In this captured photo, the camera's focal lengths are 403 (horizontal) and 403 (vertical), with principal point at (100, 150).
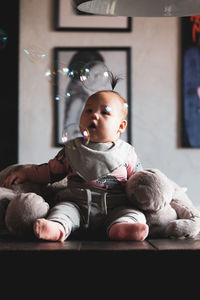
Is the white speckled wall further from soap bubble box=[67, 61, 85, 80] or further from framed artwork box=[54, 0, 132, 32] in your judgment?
soap bubble box=[67, 61, 85, 80]

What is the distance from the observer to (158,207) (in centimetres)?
111

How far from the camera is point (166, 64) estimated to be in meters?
2.60

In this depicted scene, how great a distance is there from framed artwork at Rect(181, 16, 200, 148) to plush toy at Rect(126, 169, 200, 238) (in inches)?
58.3

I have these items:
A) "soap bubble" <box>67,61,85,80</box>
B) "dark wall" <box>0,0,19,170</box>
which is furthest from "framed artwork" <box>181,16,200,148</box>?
"soap bubble" <box>67,61,85,80</box>

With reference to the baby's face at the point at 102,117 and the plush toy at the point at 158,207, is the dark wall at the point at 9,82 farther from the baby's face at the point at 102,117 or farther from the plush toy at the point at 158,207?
the plush toy at the point at 158,207

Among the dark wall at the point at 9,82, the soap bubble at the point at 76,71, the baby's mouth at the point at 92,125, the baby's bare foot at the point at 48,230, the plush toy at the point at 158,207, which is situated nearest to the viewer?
the baby's bare foot at the point at 48,230

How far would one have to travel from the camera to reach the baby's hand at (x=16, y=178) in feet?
4.21

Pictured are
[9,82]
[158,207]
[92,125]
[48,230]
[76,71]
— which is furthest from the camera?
[9,82]

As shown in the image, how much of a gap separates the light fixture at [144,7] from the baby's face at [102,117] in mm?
258

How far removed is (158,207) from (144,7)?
63 cm

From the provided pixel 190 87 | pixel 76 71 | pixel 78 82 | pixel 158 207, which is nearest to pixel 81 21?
pixel 78 82

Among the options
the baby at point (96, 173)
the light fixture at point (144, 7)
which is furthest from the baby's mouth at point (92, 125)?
the light fixture at point (144, 7)

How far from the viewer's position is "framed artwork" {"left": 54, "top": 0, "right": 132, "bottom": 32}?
2.56m

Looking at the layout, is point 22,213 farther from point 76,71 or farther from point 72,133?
point 76,71
